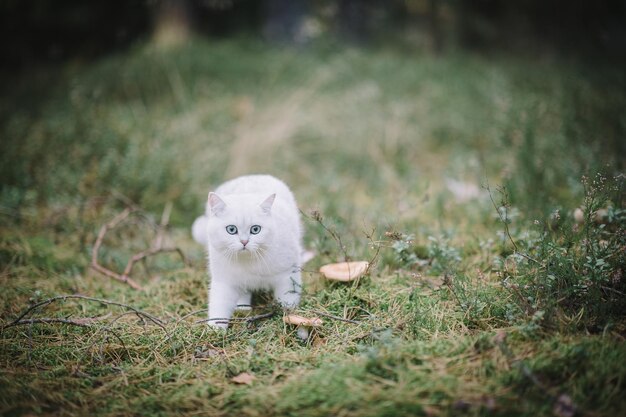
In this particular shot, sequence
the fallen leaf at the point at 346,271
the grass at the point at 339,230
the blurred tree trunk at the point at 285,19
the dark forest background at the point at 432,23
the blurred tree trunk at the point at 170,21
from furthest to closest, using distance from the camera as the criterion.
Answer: the blurred tree trunk at the point at 285,19, the dark forest background at the point at 432,23, the blurred tree trunk at the point at 170,21, the fallen leaf at the point at 346,271, the grass at the point at 339,230

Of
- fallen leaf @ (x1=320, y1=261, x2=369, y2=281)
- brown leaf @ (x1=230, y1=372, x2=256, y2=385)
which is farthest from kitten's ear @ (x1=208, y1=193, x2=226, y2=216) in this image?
brown leaf @ (x1=230, y1=372, x2=256, y2=385)

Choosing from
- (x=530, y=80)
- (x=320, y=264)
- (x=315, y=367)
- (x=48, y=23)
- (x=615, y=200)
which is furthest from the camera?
(x=48, y=23)

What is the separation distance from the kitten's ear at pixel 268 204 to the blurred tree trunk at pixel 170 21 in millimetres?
6592

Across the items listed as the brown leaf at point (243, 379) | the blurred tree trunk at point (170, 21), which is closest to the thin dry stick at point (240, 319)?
the brown leaf at point (243, 379)

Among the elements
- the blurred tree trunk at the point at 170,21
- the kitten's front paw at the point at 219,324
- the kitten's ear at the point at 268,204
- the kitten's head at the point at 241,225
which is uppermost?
the blurred tree trunk at the point at 170,21

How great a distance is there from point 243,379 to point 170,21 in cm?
763

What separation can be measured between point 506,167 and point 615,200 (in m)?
1.64

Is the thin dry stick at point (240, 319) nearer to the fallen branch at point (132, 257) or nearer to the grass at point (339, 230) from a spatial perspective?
the grass at point (339, 230)

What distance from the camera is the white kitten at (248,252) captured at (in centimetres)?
223

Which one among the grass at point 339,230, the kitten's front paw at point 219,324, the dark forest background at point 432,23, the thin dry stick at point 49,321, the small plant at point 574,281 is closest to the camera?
the grass at point 339,230

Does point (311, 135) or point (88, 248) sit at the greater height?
point (311, 135)

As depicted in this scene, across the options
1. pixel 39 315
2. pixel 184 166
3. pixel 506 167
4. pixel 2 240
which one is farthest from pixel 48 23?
pixel 506 167

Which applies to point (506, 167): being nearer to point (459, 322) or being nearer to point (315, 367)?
point (459, 322)

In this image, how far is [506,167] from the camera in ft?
14.0
